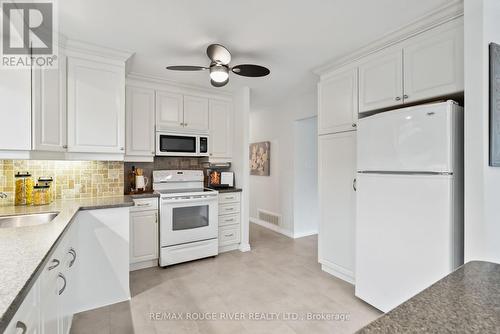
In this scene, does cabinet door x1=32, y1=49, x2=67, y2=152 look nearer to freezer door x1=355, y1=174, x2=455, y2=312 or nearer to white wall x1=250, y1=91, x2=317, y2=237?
freezer door x1=355, y1=174, x2=455, y2=312

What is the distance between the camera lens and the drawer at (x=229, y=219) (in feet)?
11.9

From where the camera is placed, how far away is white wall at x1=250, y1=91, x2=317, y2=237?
4.31 metres

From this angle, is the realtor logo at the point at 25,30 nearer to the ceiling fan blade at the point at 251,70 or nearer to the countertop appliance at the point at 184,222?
the ceiling fan blade at the point at 251,70

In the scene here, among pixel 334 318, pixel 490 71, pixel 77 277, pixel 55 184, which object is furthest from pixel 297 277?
pixel 55 184

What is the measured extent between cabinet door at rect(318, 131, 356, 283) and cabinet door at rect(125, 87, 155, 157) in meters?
2.22

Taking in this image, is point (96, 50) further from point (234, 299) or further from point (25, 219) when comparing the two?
point (234, 299)

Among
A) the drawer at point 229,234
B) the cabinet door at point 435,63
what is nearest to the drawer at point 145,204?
the drawer at point 229,234

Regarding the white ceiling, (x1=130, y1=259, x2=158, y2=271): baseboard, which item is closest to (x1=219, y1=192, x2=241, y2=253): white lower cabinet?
(x1=130, y1=259, x2=158, y2=271): baseboard

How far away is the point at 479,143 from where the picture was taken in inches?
61.5

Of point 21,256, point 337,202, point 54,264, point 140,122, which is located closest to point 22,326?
point 21,256

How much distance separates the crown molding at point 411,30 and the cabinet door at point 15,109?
283 centimetres

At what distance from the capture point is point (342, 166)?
8.98 feet

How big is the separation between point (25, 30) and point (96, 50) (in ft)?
2.01

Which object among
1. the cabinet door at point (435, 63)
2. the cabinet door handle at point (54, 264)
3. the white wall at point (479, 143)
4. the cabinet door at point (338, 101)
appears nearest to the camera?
the cabinet door handle at point (54, 264)
